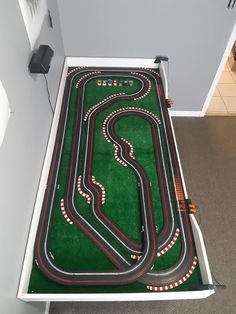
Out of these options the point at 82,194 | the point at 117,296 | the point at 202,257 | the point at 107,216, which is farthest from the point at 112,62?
the point at 117,296

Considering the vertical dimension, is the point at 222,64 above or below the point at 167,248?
above

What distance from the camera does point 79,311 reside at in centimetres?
201

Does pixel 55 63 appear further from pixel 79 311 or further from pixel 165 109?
pixel 79 311

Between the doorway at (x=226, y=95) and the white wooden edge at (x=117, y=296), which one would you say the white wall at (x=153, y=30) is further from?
the white wooden edge at (x=117, y=296)

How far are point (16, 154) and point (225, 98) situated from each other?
3540mm

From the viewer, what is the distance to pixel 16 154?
1.29m

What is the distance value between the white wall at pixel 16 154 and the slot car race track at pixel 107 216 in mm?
189

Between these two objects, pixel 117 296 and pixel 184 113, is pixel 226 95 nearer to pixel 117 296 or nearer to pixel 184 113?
pixel 184 113

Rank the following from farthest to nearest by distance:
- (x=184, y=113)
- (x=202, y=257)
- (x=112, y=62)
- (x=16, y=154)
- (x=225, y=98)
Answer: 1. (x=225, y=98)
2. (x=184, y=113)
3. (x=112, y=62)
4. (x=202, y=257)
5. (x=16, y=154)

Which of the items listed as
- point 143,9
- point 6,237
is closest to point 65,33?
point 143,9

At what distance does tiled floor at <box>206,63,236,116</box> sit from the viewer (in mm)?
3656

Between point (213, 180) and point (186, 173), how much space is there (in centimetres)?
33

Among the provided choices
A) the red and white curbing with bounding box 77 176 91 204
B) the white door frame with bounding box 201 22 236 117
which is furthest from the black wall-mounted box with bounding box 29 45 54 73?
the white door frame with bounding box 201 22 236 117

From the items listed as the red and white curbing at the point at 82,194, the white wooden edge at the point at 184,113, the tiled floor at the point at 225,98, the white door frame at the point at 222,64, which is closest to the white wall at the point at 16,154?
the red and white curbing at the point at 82,194
